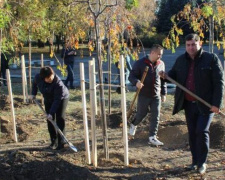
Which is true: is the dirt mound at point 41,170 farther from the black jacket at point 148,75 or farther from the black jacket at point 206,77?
the black jacket at point 148,75

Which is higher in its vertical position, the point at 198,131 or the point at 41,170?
the point at 198,131

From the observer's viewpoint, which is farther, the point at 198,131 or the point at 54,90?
the point at 54,90

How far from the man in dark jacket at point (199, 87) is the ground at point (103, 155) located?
19.7 inches

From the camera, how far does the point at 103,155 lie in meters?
5.98

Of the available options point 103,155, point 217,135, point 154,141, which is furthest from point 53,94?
point 217,135

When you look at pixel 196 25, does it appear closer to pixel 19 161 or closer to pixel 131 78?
pixel 131 78

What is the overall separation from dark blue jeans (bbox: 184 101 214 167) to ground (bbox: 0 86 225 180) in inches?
9.6

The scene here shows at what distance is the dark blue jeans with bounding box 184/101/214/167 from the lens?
16.1 ft

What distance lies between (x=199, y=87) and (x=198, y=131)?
0.52 meters

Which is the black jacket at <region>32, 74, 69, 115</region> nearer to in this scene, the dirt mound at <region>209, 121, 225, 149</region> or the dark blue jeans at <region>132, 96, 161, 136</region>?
the dark blue jeans at <region>132, 96, 161, 136</region>

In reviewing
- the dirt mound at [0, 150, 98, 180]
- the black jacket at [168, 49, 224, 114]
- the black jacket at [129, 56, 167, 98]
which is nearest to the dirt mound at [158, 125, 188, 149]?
the black jacket at [129, 56, 167, 98]

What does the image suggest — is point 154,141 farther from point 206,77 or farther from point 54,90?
point 206,77

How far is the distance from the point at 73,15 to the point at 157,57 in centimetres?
323

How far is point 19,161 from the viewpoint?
16.5ft
